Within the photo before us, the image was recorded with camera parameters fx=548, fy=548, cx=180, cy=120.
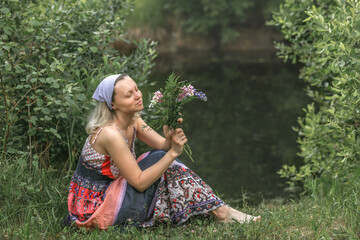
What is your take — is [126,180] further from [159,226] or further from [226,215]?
[226,215]

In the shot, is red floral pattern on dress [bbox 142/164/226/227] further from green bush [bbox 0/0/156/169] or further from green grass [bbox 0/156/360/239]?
green bush [bbox 0/0/156/169]

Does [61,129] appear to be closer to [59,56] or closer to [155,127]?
[59,56]

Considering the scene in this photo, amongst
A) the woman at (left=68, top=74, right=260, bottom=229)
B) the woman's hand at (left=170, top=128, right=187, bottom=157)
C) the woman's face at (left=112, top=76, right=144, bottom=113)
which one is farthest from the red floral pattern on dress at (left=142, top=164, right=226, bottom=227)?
the woman's face at (left=112, top=76, right=144, bottom=113)

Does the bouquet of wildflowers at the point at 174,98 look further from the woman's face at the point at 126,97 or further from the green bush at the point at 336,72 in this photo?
the green bush at the point at 336,72

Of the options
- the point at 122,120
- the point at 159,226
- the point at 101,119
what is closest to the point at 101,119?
the point at 101,119

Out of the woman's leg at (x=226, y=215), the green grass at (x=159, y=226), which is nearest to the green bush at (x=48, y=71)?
the green grass at (x=159, y=226)

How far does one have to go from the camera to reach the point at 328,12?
5.82m

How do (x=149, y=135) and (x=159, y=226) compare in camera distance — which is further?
(x=149, y=135)

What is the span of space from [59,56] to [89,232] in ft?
6.32

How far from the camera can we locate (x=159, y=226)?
366cm

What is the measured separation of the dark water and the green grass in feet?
1.60

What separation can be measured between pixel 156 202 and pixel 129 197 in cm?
19

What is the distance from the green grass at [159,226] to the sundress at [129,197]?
0.08 meters

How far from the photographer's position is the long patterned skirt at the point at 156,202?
359cm
